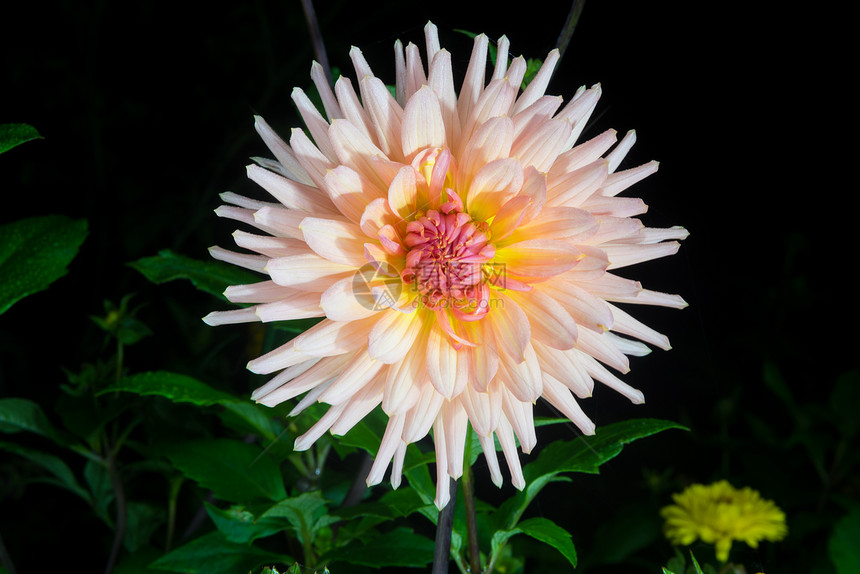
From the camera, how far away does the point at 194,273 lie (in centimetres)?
53

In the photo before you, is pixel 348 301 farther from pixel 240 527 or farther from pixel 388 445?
pixel 240 527

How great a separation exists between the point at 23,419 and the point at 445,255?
0.44 meters

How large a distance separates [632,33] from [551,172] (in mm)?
437

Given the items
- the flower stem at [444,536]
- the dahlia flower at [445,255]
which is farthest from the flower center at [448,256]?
the flower stem at [444,536]

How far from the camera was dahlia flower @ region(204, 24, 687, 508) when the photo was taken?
37 cm

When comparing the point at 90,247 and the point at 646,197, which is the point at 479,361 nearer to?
the point at 646,197

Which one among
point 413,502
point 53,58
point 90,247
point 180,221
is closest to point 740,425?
point 413,502

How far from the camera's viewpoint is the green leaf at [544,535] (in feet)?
1.37

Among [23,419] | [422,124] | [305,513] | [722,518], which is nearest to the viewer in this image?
[422,124]

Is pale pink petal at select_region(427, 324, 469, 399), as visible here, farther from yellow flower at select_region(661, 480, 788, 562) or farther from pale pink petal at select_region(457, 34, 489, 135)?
yellow flower at select_region(661, 480, 788, 562)

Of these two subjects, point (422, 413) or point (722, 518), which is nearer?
point (422, 413)

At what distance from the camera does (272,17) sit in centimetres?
101

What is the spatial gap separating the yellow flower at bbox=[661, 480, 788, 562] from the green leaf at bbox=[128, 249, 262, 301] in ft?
1.82

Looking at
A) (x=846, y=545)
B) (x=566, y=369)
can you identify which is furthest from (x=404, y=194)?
(x=846, y=545)
